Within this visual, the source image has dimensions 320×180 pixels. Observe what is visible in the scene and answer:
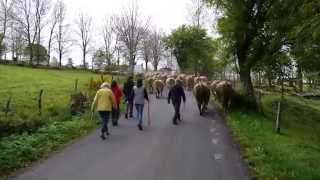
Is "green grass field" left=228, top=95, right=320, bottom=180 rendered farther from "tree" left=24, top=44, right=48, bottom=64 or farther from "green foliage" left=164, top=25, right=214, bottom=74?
"tree" left=24, top=44, right=48, bottom=64

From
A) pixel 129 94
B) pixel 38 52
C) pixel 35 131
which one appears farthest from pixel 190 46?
pixel 35 131

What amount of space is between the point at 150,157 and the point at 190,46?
51.5 metres

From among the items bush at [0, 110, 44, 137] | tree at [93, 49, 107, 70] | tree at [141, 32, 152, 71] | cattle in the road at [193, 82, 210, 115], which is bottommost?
bush at [0, 110, 44, 137]

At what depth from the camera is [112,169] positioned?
12.9 meters

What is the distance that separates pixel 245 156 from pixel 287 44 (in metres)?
18.9

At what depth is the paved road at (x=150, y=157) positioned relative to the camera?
12.3 m

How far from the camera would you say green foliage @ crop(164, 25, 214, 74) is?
A: 64.7 metres

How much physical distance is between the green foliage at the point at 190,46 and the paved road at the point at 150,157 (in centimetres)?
4455

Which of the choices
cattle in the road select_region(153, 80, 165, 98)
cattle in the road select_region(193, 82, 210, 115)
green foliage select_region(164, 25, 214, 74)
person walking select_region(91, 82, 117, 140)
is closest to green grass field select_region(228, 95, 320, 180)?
cattle in the road select_region(193, 82, 210, 115)

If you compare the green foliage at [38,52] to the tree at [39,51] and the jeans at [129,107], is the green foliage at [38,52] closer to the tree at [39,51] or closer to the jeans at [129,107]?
the tree at [39,51]

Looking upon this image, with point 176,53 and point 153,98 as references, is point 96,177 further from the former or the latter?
point 176,53

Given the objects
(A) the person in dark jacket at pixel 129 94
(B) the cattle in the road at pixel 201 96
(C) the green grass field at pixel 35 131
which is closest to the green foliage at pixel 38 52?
(B) the cattle in the road at pixel 201 96

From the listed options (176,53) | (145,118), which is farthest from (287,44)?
(176,53)

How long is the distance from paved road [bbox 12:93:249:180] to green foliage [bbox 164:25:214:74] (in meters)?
44.6
